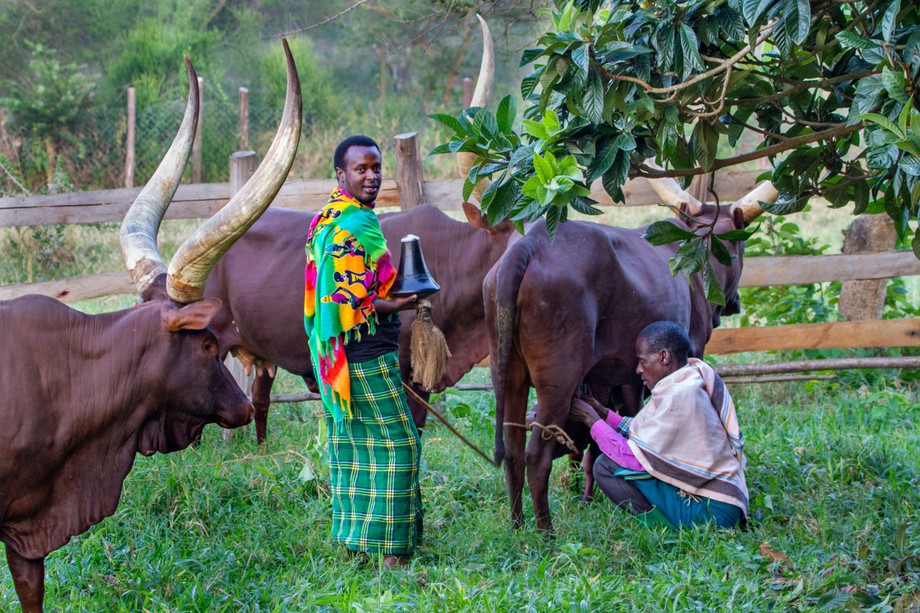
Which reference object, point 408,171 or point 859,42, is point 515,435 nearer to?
point 408,171

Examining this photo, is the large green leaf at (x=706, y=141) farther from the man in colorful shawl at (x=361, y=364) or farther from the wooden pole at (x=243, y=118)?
the wooden pole at (x=243, y=118)

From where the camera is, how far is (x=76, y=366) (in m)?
3.34

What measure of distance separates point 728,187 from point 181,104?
10178 millimetres

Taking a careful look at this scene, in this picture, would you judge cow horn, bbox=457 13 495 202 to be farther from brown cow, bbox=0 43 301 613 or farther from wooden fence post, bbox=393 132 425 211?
brown cow, bbox=0 43 301 613

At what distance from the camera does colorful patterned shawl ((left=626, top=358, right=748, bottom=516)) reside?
4137 mm

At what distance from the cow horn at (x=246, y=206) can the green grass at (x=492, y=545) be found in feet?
4.00

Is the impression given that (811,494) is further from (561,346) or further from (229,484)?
(229,484)

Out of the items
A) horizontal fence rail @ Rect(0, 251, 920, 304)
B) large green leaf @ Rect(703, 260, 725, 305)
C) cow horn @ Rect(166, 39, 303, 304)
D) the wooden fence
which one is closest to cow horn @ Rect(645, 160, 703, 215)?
the wooden fence

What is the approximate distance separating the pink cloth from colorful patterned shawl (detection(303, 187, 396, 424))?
1155 millimetres

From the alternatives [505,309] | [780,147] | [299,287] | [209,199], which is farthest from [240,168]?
[780,147]

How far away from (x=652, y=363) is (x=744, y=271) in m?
2.48

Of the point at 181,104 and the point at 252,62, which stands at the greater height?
the point at 252,62

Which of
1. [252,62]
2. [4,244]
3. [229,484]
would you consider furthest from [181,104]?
[229,484]

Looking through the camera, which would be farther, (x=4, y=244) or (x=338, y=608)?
(x=4, y=244)
